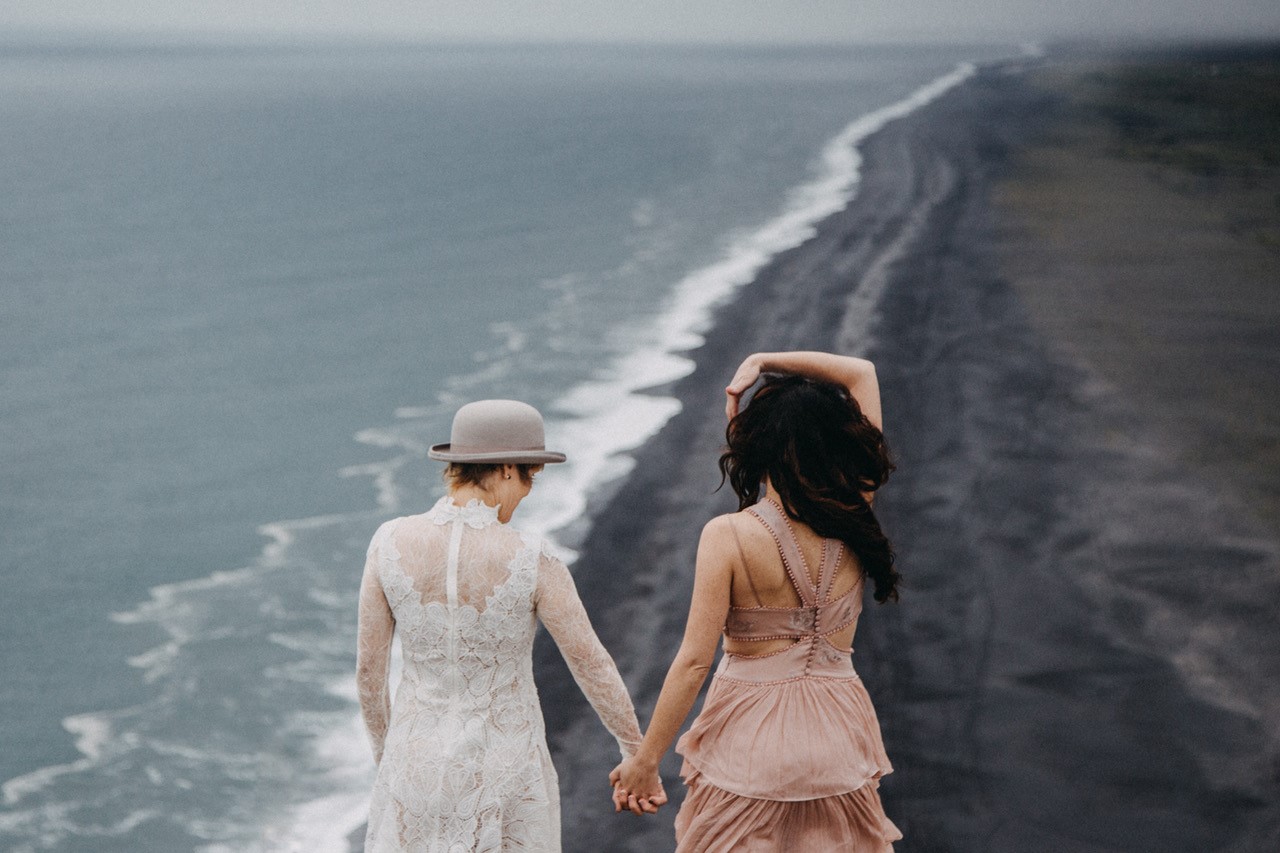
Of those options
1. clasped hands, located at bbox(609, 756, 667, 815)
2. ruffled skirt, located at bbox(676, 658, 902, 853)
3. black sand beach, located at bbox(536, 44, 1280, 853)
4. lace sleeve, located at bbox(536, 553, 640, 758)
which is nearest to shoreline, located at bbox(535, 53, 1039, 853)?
black sand beach, located at bbox(536, 44, 1280, 853)

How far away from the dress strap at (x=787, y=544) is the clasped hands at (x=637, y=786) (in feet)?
2.27

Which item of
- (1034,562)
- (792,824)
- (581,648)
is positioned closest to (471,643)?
(581,648)

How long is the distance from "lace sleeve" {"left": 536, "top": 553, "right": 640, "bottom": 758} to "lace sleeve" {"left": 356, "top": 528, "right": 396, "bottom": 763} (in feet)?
1.32

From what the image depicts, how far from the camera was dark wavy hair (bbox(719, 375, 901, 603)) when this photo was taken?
9.76 ft

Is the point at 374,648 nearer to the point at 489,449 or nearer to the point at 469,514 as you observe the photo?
the point at 469,514

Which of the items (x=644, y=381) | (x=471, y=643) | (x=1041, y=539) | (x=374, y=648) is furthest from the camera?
(x=644, y=381)

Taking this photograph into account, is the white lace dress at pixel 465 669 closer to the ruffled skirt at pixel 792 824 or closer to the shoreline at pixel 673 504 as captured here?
the ruffled skirt at pixel 792 824

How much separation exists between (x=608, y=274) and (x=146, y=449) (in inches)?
430

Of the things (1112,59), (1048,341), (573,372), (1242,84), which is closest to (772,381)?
(1048,341)

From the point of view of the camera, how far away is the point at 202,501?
43.9ft

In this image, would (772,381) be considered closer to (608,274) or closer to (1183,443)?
(1183,443)

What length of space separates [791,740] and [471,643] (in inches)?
32.6

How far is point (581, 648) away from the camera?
10.4ft

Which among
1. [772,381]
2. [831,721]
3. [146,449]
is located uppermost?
[772,381]
